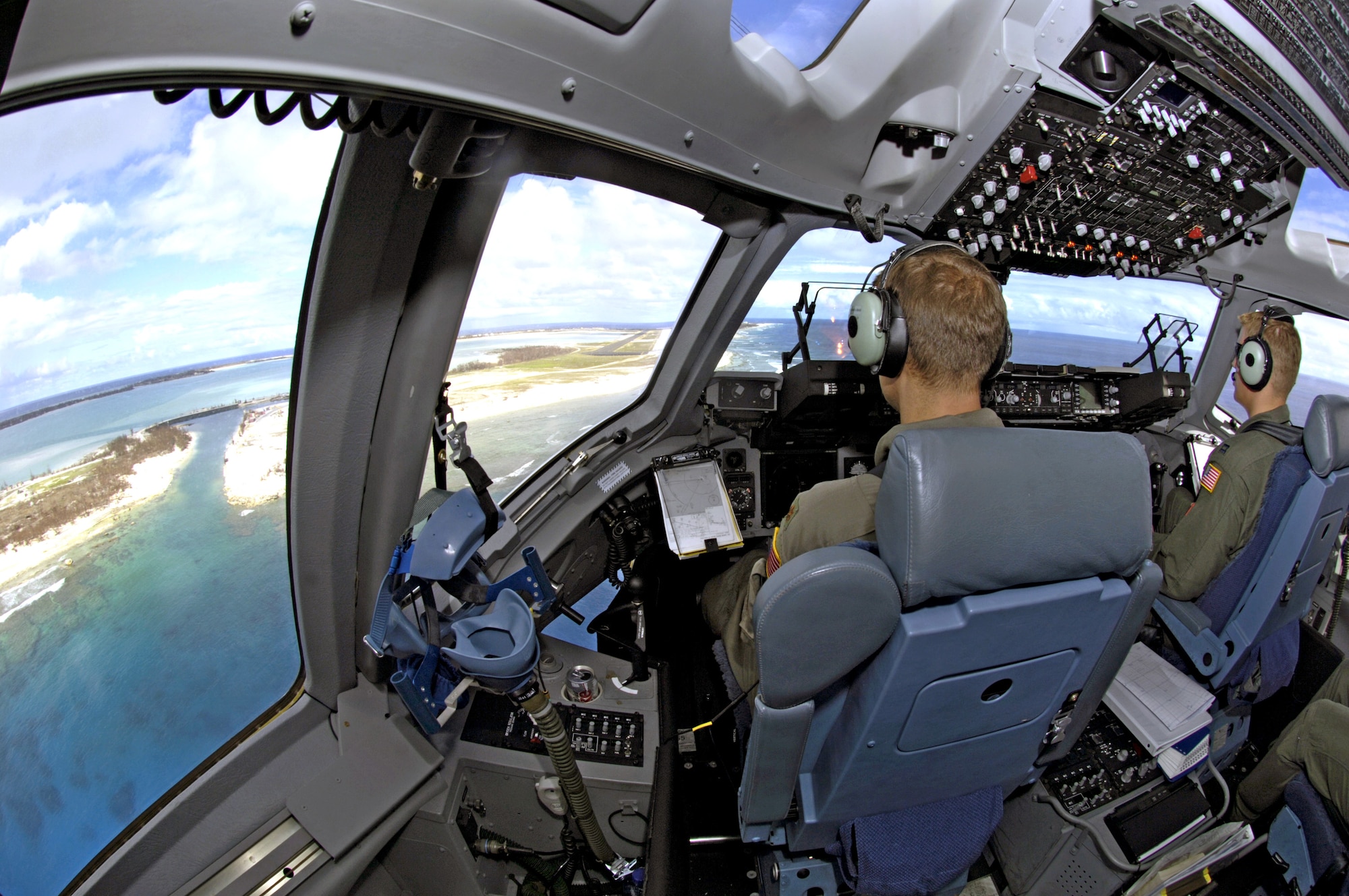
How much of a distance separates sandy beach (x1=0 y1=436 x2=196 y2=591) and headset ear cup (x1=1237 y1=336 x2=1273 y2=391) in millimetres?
3632

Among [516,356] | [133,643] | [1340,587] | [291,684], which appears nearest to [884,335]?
[516,356]

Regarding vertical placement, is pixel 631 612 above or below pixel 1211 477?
below

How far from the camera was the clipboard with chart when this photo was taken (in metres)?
2.55

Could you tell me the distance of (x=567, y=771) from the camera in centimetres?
162

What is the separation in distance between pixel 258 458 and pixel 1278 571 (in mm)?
3186

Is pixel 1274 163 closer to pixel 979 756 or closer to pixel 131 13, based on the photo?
pixel 979 756

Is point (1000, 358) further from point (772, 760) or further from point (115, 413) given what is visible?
point (115, 413)

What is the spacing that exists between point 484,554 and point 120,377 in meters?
1.16

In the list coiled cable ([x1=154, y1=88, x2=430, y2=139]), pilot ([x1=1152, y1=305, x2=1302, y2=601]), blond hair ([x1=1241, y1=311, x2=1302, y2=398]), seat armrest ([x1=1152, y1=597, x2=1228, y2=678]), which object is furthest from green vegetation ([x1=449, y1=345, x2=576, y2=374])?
blond hair ([x1=1241, y1=311, x2=1302, y2=398])

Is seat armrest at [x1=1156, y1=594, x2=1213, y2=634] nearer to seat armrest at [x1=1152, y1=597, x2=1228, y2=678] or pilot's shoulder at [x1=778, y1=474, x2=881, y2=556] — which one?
seat armrest at [x1=1152, y1=597, x2=1228, y2=678]

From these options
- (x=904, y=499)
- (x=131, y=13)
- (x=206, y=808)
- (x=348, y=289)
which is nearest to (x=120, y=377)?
(x=348, y=289)

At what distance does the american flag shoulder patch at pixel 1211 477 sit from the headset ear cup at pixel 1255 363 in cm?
42

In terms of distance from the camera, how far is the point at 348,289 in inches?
49.1

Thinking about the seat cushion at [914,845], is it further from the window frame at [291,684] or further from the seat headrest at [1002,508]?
the window frame at [291,684]
